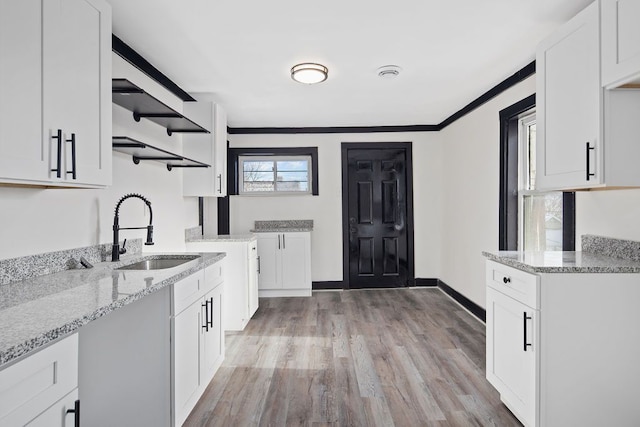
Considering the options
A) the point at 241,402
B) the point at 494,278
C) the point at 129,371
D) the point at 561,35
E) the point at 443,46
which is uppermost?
the point at 443,46

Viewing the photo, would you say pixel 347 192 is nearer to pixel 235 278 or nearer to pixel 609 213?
pixel 235 278

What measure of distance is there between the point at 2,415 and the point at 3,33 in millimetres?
1233

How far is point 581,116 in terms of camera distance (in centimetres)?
192

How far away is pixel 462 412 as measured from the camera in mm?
2168

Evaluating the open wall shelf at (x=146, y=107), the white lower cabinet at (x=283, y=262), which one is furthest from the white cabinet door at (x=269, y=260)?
the open wall shelf at (x=146, y=107)

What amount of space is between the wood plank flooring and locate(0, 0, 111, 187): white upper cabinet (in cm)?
157

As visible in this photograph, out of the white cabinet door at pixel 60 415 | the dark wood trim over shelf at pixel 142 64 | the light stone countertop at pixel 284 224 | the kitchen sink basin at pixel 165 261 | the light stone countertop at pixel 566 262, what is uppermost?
the dark wood trim over shelf at pixel 142 64

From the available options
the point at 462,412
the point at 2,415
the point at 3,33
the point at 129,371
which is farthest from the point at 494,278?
the point at 3,33

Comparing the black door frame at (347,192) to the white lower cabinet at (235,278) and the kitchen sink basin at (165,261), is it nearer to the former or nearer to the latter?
the white lower cabinet at (235,278)

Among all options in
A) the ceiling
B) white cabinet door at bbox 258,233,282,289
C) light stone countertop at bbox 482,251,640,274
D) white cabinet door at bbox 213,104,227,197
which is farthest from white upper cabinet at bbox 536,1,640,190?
white cabinet door at bbox 258,233,282,289

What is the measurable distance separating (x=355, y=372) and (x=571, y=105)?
7.20 feet

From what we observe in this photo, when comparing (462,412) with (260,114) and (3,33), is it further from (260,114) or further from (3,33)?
(260,114)

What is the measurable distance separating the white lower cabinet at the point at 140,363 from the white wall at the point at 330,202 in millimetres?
3185

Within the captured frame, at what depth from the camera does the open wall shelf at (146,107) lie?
2135 mm
